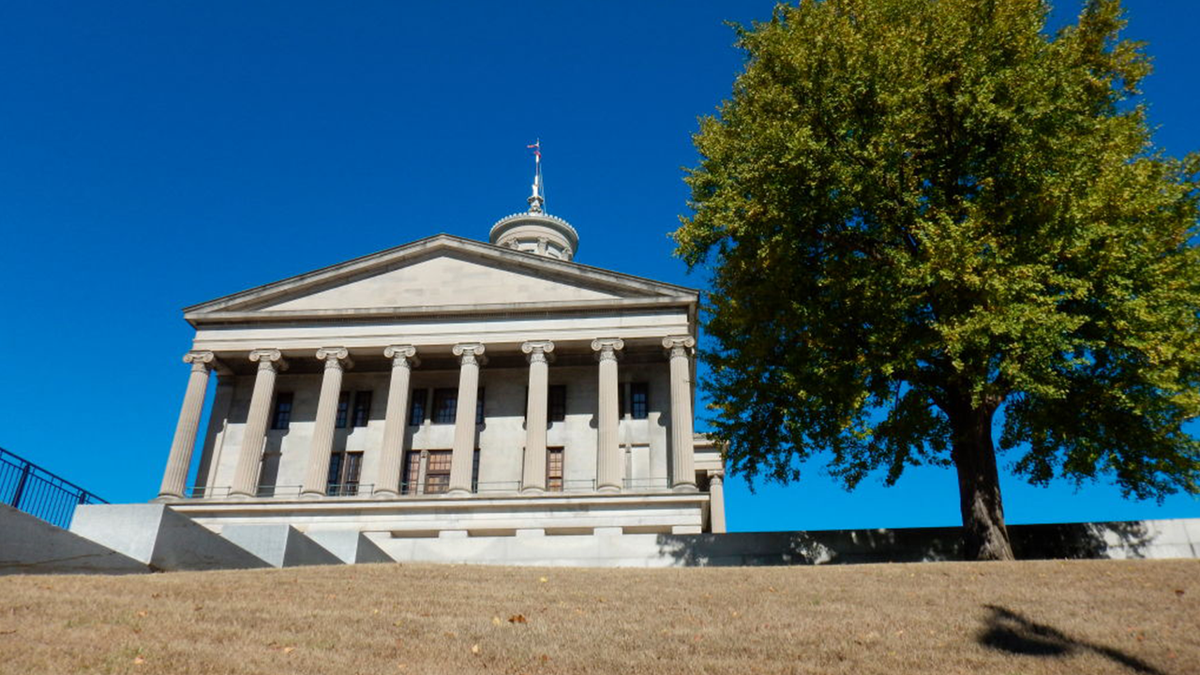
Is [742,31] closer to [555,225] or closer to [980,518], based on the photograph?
[980,518]

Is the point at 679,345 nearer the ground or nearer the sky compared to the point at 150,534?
nearer the sky

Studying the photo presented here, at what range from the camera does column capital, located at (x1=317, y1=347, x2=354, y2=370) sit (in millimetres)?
41625

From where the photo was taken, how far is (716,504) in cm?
4841

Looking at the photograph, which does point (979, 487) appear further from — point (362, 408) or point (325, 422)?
point (362, 408)

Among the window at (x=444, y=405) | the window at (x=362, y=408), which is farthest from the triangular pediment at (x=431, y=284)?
the window at (x=362, y=408)

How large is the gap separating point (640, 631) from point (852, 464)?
13.1m

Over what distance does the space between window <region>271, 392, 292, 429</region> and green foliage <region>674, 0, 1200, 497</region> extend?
28.0 m

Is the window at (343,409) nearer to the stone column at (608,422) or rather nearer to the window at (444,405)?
the window at (444,405)

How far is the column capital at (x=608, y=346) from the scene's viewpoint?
4003 cm

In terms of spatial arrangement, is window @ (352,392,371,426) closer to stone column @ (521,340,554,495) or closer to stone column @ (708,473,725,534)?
stone column @ (521,340,554,495)

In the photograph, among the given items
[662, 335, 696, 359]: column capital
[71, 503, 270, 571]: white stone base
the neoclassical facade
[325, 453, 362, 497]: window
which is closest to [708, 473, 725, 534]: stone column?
the neoclassical facade

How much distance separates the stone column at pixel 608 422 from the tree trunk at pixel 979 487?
683 inches

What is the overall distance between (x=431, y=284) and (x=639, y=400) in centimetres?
1168

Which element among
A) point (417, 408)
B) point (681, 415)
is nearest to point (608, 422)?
point (681, 415)
